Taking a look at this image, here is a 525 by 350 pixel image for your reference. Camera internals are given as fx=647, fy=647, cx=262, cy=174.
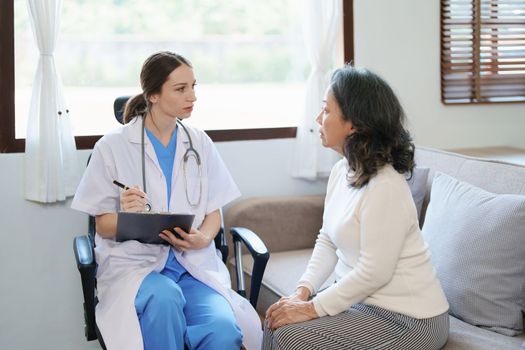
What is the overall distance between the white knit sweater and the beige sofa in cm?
21

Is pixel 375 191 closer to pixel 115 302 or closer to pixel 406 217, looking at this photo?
pixel 406 217

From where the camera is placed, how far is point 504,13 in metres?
3.37

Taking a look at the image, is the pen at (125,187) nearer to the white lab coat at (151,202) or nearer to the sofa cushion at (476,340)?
the white lab coat at (151,202)

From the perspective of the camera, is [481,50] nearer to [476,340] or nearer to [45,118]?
[476,340]

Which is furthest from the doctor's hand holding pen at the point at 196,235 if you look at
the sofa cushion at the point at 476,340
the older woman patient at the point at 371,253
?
the sofa cushion at the point at 476,340

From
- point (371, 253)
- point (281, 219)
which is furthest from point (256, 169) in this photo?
point (371, 253)

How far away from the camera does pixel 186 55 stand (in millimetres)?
3127

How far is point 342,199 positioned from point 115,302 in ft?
2.56

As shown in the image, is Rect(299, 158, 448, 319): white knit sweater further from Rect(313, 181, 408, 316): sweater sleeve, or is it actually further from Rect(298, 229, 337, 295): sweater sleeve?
Rect(298, 229, 337, 295): sweater sleeve

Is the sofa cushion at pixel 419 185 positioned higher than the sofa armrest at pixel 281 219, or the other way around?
the sofa cushion at pixel 419 185

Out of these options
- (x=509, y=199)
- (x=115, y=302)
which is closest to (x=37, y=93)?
(x=115, y=302)

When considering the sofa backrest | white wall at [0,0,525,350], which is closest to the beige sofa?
the sofa backrest

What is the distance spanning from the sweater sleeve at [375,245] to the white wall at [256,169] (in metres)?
1.45

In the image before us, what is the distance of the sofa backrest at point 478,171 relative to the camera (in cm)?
219
